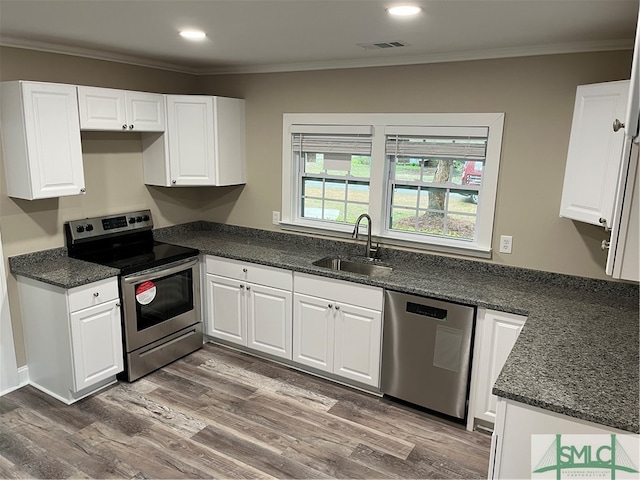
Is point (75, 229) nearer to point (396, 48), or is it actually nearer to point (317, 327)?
point (317, 327)

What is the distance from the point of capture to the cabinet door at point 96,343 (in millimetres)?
3094

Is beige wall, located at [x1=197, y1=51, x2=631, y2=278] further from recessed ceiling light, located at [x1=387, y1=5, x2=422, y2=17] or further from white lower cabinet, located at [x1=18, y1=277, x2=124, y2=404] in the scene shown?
white lower cabinet, located at [x1=18, y1=277, x2=124, y2=404]

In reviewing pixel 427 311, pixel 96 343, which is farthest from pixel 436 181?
pixel 96 343

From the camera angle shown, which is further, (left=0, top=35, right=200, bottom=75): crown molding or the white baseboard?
the white baseboard

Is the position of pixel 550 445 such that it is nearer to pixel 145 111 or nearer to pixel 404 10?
pixel 404 10

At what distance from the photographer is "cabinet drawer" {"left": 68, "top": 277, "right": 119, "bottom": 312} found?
9.91 ft

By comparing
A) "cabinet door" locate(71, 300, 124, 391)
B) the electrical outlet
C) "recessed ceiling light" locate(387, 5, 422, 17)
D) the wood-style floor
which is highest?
"recessed ceiling light" locate(387, 5, 422, 17)

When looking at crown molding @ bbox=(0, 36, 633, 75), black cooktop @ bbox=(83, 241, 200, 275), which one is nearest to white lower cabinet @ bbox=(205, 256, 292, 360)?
black cooktop @ bbox=(83, 241, 200, 275)

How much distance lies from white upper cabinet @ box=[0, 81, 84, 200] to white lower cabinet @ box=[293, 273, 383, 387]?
5.72 feet

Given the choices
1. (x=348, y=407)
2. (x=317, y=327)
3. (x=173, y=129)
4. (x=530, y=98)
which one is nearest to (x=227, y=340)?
(x=317, y=327)

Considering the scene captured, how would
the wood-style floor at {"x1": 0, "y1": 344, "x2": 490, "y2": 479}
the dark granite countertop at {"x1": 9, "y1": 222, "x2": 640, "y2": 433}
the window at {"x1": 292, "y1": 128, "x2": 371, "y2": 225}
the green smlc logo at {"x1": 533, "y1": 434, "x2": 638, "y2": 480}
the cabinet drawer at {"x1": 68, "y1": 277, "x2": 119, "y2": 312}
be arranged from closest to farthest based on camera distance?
1. the green smlc logo at {"x1": 533, "y1": 434, "x2": 638, "y2": 480}
2. the dark granite countertop at {"x1": 9, "y1": 222, "x2": 640, "y2": 433}
3. the wood-style floor at {"x1": 0, "y1": 344, "x2": 490, "y2": 479}
4. the cabinet drawer at {"x1": 68, "y1": 277, "x2": 119, "y2": 312}
5. the window at {"x1": 292, "y1": 128, "x2": 371, "y2": 225}

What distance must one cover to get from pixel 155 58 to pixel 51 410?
2.66 metres

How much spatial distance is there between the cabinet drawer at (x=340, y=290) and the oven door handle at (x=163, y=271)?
0.94 meters

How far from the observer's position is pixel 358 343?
3314 millimetres
